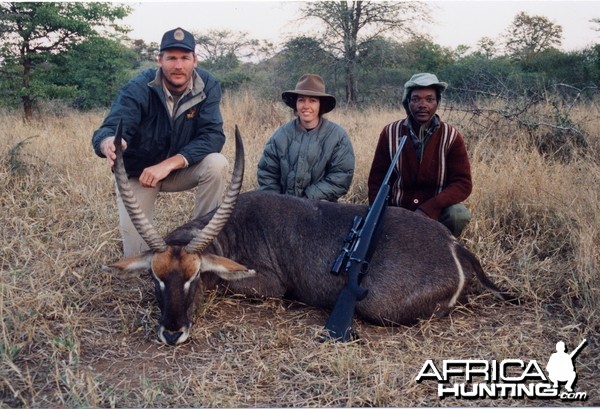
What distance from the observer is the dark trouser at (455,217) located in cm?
477

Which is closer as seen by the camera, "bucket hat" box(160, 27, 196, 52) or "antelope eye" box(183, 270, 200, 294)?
"antelope eye" box(183, 270, 200, 294)

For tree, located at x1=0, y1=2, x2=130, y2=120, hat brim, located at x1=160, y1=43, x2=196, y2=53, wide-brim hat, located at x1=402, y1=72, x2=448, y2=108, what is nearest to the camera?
hat brim, located at x1=160, y1=43, x2=196, y2=53

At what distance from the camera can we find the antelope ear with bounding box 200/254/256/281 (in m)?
3.69

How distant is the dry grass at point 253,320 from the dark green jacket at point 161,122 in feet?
2.55

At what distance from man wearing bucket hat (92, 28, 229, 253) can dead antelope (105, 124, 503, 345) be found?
2.53ft

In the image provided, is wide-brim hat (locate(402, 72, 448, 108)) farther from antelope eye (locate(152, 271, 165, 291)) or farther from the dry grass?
antelope eye (locate(152, 271, 165, 291))

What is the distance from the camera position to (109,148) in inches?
160

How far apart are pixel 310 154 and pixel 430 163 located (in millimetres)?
1048

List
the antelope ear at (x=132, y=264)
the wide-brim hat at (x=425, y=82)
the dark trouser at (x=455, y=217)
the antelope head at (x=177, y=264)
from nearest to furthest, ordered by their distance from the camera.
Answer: the antelope head at (x=177, y=264) → the antelope ear at (x=132, y=264) → the wide-brim hat at (x=425, y=82) → the dark trouser at (x=455, y=217)

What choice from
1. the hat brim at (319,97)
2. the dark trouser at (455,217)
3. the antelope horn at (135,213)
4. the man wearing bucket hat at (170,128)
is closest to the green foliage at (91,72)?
the hat brim at (319,97)

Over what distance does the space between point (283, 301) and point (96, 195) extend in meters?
2.67

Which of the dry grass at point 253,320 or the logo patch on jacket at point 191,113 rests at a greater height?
the logo patch on jacket at point 191,113

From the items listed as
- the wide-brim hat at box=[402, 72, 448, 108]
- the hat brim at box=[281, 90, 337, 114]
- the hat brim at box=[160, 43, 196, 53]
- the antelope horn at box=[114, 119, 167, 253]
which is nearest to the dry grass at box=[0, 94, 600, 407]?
the antelope horn at box=[114, 119, 167, 253]

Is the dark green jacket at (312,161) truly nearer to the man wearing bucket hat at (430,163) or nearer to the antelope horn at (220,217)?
the man wearing bucket hat at (430,163)
